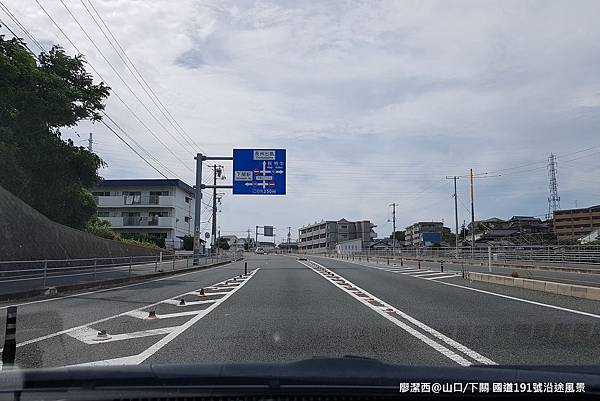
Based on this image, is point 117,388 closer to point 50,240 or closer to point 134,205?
point 50,240

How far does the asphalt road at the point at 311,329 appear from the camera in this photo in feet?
24.4

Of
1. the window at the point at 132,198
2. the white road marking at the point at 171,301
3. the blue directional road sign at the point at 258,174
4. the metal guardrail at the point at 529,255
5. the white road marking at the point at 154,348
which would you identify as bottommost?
the white road marking at the point at 154,348

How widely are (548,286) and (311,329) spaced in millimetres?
10887

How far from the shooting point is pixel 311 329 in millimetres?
9617

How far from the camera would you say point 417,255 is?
57.2 m

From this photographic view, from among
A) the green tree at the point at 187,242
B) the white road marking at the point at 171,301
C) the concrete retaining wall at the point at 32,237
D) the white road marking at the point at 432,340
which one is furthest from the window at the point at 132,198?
the white road marking at the point at 432,340

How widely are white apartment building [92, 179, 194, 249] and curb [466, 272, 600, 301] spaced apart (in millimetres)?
46488

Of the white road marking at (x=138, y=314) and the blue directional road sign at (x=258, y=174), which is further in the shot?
the blue directional road sign at (x=258, y=174)

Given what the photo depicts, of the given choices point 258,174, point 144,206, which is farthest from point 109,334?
point 144,206

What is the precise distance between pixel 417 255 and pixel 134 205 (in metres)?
33.3

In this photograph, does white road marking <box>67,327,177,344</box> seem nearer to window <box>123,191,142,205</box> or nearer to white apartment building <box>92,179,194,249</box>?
white apartment building <box>92,179,194,249</box>

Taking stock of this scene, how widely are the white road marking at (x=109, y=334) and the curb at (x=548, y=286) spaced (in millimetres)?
11665

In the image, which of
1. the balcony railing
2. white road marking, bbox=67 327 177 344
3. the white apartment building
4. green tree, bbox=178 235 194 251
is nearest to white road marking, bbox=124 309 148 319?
white road marking, bbox=67 327 177 344

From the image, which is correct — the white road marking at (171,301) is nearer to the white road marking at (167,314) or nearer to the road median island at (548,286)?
the white road marking at (167,314)
